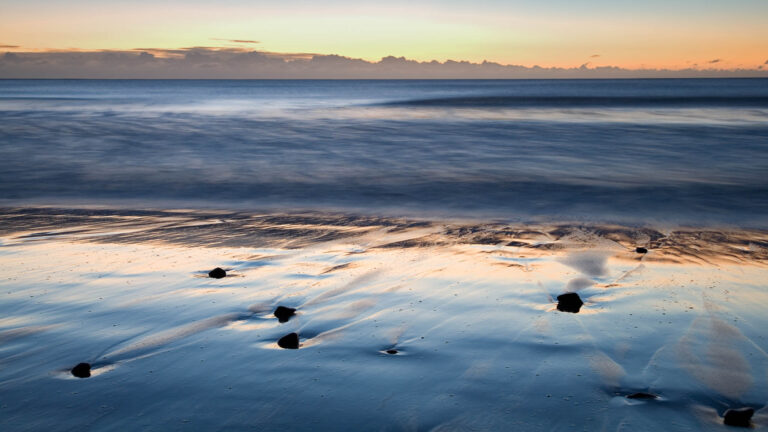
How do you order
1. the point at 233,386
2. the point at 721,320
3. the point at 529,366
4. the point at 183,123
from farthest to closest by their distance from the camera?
the point at 183,123 < the point at 721,320 < the point at 529,366 < the point at 233,386

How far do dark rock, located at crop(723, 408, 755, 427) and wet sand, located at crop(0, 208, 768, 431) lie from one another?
113 millimetres

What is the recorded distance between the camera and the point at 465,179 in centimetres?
1303

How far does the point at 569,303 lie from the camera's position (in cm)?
458

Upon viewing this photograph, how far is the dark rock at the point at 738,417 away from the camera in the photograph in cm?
296

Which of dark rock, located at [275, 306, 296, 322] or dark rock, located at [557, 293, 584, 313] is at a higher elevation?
dark rock, located at [557, 293, 584, 313]

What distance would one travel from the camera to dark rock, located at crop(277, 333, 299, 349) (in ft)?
12.7

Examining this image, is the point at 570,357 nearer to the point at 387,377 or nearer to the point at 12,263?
the point at 387,377

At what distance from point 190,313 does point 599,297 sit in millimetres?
3296

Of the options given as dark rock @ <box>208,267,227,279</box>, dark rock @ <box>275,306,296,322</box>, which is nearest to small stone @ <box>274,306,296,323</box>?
dark rock @ <box>275,306,296,322</box>

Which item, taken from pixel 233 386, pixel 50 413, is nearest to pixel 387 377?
pixel 233 386

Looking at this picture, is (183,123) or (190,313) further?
(183,123)

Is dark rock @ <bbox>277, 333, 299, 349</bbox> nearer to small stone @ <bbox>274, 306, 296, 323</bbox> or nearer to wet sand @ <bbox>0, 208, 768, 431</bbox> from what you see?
wet sand @ <bbox>0, 208, 768, 431</bbox>

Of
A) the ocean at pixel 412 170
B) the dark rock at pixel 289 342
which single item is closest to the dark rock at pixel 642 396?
the dark rock at pixel 289 342

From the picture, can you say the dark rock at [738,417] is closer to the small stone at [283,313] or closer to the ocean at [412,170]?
the small stone at [283,313]
